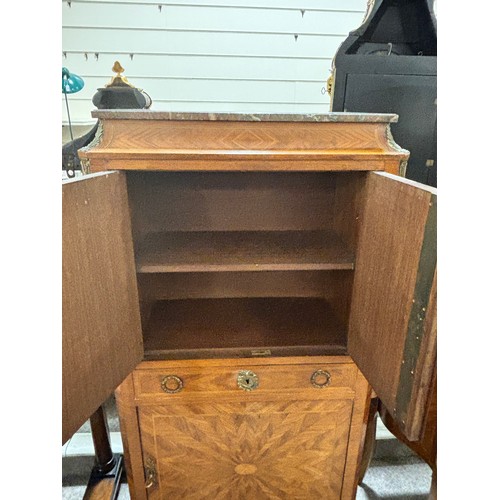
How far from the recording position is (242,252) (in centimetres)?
87

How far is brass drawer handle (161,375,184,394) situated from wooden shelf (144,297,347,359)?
0.06 metres

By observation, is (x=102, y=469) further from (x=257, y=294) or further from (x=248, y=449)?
(x=257, y=294)

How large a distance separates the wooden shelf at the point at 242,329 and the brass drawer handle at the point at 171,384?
0.06 m

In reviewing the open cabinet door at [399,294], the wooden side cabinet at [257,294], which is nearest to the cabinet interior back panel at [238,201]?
the wooden side cabinet at [257,294]

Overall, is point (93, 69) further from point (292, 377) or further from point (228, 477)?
point (228, 477)

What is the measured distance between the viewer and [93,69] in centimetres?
178

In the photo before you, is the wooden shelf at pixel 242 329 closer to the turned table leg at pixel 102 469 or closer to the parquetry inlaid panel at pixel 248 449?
the parquetry inlaid panel at pixel 248 449

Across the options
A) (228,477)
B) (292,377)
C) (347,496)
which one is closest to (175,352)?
(292,377)

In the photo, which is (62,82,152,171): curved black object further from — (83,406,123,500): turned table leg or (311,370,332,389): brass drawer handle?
(311,370,332,389): brass drawer handle

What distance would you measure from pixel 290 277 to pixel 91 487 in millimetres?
926

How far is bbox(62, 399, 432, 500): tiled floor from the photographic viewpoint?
124 cm

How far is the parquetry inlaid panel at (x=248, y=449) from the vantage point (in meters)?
0.93
